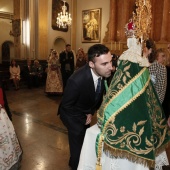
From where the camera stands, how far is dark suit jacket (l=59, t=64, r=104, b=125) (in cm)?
215

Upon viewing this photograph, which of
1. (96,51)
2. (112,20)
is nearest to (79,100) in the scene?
(96,51)

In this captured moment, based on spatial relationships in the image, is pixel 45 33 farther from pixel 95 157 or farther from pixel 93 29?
pixel 95 157

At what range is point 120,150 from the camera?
1.43 meters

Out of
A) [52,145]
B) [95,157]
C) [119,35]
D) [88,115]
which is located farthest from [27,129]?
[119,35]

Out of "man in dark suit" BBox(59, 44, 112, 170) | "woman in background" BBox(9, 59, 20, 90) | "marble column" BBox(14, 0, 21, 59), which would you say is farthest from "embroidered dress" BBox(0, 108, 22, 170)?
"marble column" BBox(14, 0, 21, 59)

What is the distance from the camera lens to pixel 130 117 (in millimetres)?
1399

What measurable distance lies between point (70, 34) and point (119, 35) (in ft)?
11.6

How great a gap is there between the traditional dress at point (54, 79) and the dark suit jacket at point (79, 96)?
595 cm

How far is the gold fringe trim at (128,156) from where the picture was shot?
1.39m

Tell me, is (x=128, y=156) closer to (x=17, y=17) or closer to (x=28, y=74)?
(x=28, y=74)

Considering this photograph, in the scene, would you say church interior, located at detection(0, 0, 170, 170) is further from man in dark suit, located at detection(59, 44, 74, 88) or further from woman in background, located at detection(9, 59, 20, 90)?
man in dark suit, located at detection(59, 44, 74, 88)

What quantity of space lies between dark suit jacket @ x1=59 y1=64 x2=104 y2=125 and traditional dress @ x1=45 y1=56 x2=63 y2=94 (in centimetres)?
595

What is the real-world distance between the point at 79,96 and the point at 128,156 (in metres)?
0.92

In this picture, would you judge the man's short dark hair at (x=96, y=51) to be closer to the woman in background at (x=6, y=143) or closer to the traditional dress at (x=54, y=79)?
the woman in background at (x=6, y=143)
